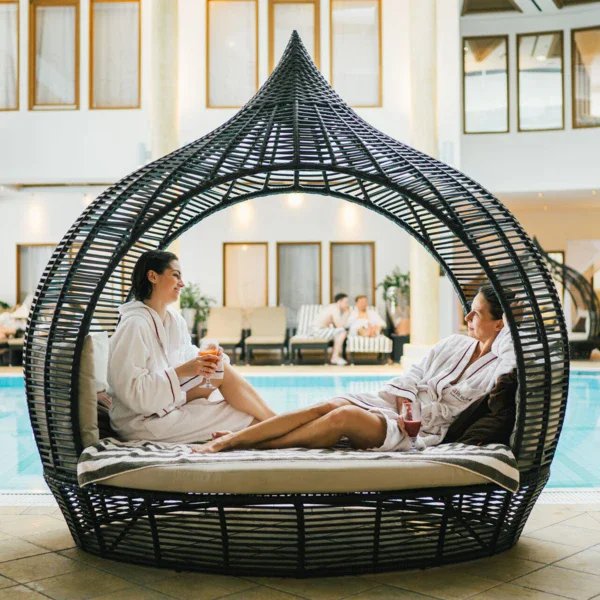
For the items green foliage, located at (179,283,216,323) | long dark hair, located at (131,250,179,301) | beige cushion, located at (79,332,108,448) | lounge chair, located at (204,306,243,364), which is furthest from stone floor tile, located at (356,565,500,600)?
green foliage, located at (179,283,216,323)

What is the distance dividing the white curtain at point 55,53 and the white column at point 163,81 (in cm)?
244

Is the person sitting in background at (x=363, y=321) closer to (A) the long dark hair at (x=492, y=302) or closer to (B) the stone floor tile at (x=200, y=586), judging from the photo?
(A) the long dark hair at (x=492, y=302)

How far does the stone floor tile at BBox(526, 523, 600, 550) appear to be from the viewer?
3305 mm

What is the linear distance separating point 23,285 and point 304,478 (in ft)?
39.5

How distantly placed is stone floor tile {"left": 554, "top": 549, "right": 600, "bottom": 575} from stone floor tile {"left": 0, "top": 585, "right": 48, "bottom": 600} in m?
1.93

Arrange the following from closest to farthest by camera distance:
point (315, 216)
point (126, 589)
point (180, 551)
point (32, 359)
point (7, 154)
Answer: point (126, 589) < point (180, 551) < point (32, 359) < point (7, 154) < point (315, 216)

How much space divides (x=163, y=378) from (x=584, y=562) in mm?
1868

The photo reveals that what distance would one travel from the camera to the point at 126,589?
108 inches

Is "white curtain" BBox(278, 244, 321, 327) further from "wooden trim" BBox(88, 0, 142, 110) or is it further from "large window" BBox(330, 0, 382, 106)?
"wooden trim" BBox(88, 0, 142, 110)

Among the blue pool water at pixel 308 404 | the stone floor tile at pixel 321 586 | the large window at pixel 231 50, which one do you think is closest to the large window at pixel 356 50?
the large window at pixel 231 50

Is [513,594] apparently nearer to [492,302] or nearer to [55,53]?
[492,302]

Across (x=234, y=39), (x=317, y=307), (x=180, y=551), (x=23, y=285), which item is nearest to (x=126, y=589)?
(x=180, y=551)

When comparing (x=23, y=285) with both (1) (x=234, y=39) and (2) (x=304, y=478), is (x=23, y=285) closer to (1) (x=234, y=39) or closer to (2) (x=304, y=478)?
(1) (x=234, y=39)

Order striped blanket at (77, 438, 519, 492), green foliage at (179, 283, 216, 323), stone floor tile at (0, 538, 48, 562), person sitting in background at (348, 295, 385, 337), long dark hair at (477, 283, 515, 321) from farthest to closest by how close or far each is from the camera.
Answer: green foliage at (179, 283, 216, 323)
person sitting in background at (348, 295, 385, 337)
long dark hair at (477, 283, 515, 321)
stone floor tile at (0, 538, 48, 562)
striped blanket at (77, 438, 519, 492)
